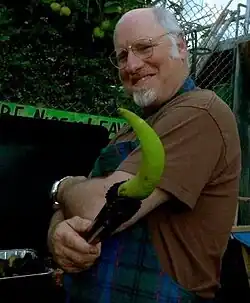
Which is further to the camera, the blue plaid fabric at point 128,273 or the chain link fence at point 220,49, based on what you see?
the chain link fence at point 220,49

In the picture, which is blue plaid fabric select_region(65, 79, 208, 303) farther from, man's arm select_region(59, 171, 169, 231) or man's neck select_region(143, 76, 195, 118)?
man's neck select_region(143, 76, 195, 118)

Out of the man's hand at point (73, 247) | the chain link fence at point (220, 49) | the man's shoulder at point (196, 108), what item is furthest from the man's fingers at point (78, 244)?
the chain link fence at point (220, 49)

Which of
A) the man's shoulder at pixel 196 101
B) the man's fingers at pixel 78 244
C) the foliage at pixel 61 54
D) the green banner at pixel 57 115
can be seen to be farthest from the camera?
the foliage at pixel 61 54

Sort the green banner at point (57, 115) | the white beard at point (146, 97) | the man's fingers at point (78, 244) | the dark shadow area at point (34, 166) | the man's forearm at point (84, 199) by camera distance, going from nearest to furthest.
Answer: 1. the man's fingers at point (78, 244)
2. the man's forearm at point (84, 199)
3. the white beard at point (146, 97)
4. the dark shadow area at point (34, 166)
5. the green banner at point (57, 115)

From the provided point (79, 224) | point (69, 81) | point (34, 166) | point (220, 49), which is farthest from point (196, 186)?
point (220, 49)

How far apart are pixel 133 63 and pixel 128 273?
56 cm

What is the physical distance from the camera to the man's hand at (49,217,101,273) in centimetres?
112

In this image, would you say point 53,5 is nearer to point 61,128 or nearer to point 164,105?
point 61,128

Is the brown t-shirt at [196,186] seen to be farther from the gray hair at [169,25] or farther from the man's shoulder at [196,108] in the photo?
the gray hair at [169,25]

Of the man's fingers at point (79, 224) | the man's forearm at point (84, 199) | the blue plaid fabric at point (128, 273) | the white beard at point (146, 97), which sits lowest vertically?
the blue plaid fabric at point (128, 273)

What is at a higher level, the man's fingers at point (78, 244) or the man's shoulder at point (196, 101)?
the man's shoulder at point (196, 101)

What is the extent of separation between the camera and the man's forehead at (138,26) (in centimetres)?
154

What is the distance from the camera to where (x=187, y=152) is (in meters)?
1.30

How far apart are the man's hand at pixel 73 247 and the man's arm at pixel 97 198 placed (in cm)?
6
